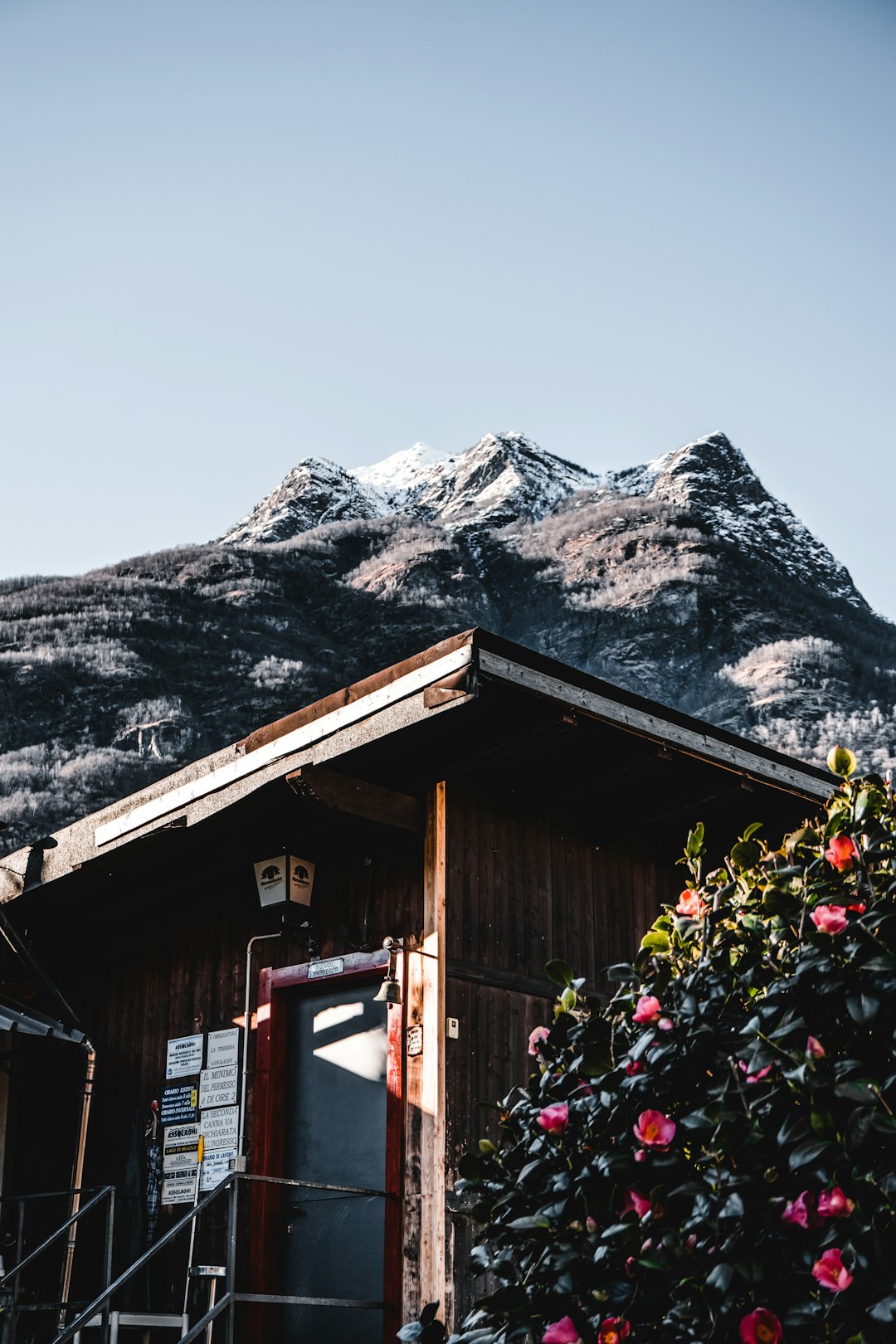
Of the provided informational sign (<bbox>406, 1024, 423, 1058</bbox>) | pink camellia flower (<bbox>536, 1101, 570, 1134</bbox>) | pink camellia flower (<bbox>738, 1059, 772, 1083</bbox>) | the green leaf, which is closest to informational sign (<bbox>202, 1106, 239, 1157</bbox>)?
informational sign (<bbox>406, 1024, 423, 1058</bbox>)

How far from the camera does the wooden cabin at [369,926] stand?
621 cm

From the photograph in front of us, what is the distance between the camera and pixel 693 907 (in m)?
3.32

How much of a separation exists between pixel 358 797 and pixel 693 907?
11.0ft

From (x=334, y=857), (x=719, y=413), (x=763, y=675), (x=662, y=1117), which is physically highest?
(x=719, y=413)

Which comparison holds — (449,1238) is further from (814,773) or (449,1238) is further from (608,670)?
(608,670)

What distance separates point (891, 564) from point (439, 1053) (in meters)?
52.5

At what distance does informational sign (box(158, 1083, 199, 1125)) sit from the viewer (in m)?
7.50

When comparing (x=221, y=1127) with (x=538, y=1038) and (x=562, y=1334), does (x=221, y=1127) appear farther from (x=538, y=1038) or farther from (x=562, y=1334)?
(x=562, y=1334)

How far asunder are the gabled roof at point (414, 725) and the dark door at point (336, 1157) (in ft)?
4.16

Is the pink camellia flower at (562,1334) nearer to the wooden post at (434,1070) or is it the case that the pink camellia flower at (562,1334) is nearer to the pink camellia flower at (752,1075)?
the pink camellia flower at (752,1075)

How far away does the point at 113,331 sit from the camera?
39.1 ft

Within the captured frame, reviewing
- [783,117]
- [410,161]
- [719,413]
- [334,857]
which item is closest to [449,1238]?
[334,857]

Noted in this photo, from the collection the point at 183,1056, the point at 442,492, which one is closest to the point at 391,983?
the point at 183,1056

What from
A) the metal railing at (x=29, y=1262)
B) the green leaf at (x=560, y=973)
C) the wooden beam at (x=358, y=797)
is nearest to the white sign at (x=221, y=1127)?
the metal railing at (x=29, y=1262)
